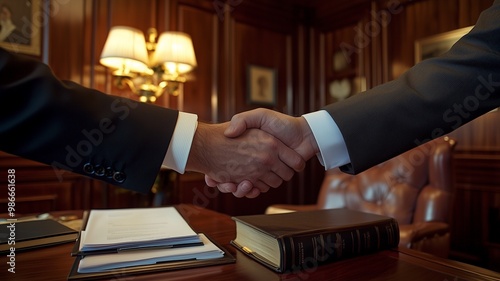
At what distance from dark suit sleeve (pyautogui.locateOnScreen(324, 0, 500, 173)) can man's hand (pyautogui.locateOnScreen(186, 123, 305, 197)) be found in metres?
0.25

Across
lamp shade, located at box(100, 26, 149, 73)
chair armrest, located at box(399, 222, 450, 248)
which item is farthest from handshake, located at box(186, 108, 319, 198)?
lamp shade, located at box(100, 26, 149, 73)

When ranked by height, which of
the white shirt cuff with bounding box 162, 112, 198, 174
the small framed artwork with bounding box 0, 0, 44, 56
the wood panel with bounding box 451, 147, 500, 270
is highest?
the small framed artwork with bounding box 0, 0, 44, 56

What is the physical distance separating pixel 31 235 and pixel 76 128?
28cm

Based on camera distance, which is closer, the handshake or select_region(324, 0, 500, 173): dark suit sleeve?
select_region(324, 0, 500, 173): dark suit sleeve

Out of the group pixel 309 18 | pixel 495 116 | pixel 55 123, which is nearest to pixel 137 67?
pixel 55 123

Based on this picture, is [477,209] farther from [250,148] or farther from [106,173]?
[106,173]

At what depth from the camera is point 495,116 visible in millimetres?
2430

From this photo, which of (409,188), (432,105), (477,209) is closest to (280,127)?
(432,105)

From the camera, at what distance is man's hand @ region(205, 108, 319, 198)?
3.24 feet

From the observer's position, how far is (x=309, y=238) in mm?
599

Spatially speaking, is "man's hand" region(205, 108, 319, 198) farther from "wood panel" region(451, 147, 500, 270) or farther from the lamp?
"wood panel" region(451, 147, 500, 270)

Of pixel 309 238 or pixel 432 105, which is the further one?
pixel 432 105

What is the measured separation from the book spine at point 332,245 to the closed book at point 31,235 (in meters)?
0.52

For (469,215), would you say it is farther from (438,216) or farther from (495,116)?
(438,216)
